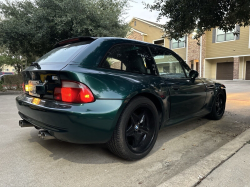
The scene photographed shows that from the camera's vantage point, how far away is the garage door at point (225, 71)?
20.8m

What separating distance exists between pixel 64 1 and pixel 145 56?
760 cm

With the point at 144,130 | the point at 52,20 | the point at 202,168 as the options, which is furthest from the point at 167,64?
the point at 52,20

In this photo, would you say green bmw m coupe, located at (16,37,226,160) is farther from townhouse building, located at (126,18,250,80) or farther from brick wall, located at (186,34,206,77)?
brick wall, located at (186,34,206,77)

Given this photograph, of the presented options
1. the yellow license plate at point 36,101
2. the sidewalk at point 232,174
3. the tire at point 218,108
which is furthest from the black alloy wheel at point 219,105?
the yellow license plate at point 36,101

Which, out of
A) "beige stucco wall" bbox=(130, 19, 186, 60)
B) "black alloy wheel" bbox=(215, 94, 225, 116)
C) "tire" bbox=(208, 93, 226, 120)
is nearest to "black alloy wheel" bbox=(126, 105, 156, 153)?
"tire" bbox=(208, 93, 226, 120)

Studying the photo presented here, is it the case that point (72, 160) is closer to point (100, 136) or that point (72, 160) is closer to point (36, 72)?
point (100, 136)

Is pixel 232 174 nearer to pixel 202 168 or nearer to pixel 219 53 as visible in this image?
pixel 202 168

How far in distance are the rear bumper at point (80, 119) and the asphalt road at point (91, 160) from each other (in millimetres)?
432

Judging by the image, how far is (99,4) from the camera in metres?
10.5

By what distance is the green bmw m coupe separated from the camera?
2.09m

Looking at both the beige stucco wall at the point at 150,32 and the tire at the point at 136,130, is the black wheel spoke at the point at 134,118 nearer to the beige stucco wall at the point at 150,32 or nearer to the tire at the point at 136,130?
the tire at the point at 136,130

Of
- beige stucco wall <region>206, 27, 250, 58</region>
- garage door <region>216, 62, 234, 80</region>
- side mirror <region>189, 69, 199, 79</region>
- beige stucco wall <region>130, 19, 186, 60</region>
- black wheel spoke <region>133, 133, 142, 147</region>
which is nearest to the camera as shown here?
black wheel spoke <region>133, 133, 142, 147</region>

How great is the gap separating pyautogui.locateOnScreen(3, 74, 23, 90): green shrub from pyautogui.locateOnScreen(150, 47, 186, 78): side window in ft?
33.6

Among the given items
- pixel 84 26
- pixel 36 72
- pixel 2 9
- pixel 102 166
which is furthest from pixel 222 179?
pixel 2 9
